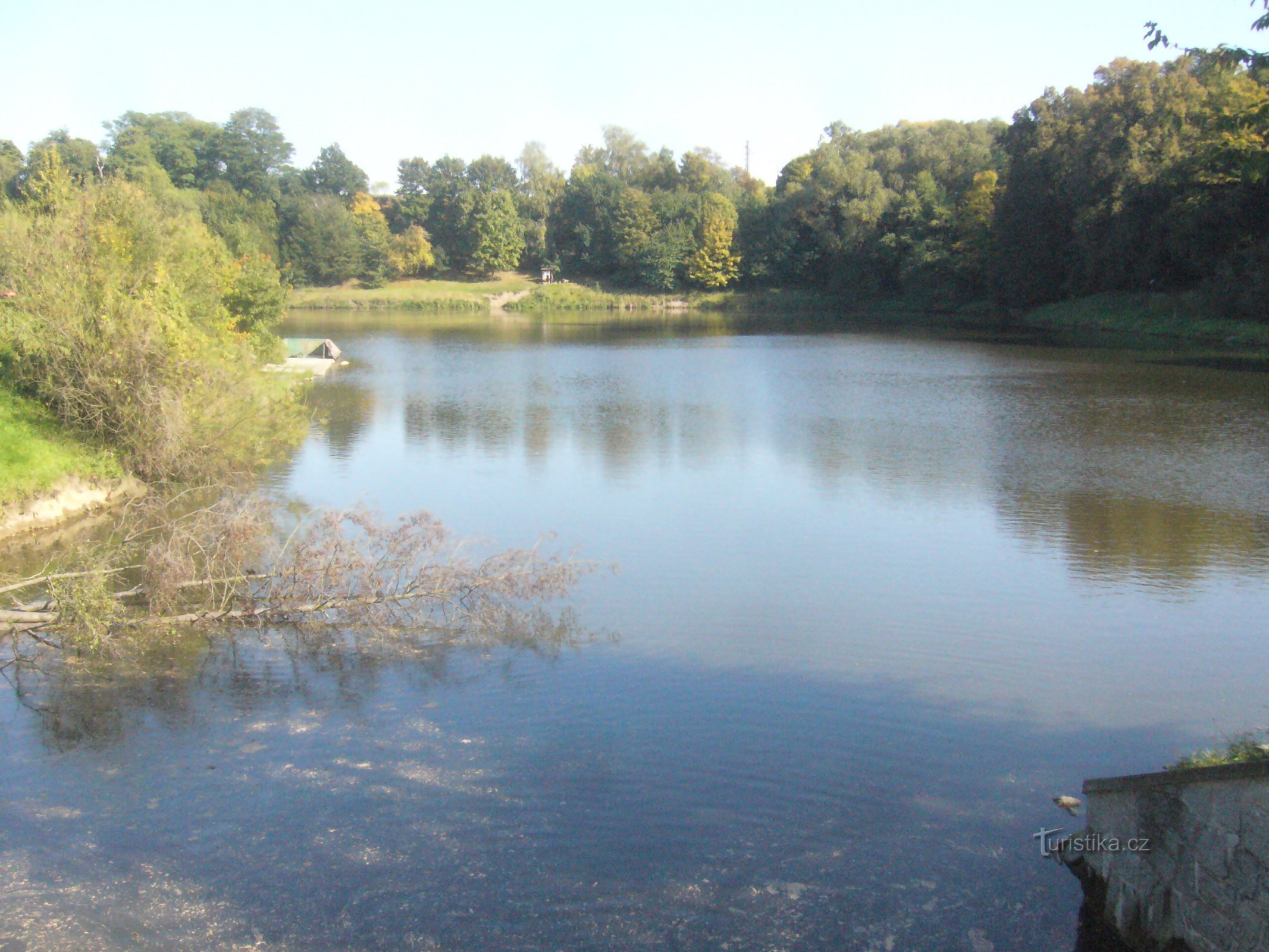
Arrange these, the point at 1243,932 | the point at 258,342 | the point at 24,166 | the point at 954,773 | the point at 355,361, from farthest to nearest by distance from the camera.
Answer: the point at 24,166, the point at 355,361, the point at 258,342, the point at 954,773, the point at 1243,932

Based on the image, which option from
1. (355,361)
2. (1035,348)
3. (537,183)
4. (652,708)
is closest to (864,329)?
(1035,348)

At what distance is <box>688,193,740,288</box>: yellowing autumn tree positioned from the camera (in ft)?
273

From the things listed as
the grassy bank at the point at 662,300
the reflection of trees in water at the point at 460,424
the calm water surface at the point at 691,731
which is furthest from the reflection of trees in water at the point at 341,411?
the grassy bank at the point at 662,300

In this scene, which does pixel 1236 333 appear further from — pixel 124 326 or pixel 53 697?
pixel 53 697

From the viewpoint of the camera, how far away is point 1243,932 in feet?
16.3

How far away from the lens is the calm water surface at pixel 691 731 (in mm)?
6547

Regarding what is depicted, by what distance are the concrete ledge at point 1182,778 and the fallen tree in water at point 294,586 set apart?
22.2 feet

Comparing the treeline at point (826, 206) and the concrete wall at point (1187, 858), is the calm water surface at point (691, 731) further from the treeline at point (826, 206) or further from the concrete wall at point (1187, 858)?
the treeline at point (826, 206)

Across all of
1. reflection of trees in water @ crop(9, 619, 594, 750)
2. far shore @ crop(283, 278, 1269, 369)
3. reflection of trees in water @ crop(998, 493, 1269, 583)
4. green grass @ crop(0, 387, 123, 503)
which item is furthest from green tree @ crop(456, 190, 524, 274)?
reflection of trees in water @ crop(9, 619, 594, 750)

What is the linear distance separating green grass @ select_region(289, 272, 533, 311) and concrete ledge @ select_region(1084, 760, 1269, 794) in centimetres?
7782

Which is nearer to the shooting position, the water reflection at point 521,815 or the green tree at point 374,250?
the water reflection at point 521,815

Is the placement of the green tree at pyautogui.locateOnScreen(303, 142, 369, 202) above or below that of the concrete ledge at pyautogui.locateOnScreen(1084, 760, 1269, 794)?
above

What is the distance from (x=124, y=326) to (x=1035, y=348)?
37230mm

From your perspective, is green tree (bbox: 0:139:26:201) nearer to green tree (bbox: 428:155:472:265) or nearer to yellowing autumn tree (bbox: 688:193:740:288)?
green tree (bbox: 428:155:472:265)
